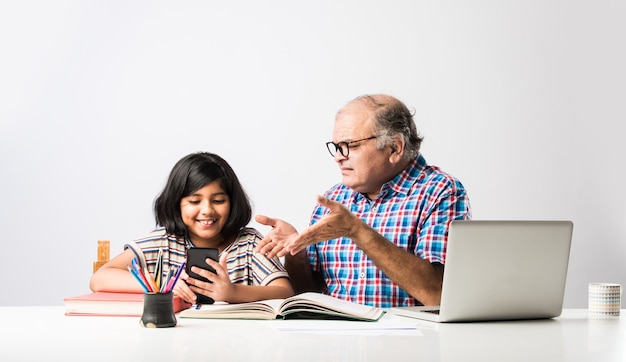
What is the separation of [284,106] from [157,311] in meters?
2.51

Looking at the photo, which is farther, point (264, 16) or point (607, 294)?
point (264, 16)

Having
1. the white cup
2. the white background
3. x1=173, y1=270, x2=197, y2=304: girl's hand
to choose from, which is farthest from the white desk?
the white background

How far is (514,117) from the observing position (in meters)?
4.07

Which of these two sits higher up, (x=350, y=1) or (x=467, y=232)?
(x=350, y=1)

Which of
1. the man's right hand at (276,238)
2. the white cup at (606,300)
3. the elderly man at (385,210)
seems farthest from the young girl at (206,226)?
the white cup at (606,300)

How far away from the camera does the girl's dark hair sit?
8.25 ft

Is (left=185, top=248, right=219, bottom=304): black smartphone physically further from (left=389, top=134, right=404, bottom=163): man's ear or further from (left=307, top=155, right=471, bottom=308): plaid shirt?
(left=389, top=134, right=404, bottom=163): man's ear

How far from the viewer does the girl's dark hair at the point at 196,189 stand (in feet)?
8.25

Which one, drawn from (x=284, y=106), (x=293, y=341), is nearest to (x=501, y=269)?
(x=293, y=341)

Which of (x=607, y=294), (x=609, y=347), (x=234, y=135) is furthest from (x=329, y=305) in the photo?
(x=234, y=135)

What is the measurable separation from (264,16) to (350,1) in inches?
18.1

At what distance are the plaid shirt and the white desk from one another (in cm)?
74

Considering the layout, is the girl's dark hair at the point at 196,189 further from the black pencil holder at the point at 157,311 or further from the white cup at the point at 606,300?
the white cup at the point at 606,300

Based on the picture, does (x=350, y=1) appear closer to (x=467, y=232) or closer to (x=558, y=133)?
(x=558, y=133)
